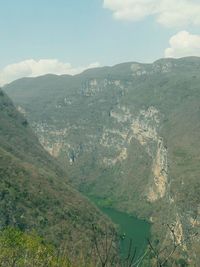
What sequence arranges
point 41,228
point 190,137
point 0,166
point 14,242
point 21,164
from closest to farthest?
point 14,242 < point 41,228 < point 0,166 < point 21,164 < point 190,137

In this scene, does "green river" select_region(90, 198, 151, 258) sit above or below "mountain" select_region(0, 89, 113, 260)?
below

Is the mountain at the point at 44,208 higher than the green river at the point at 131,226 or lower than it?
higher

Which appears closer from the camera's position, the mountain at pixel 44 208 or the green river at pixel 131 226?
the mountain at pixel 44 208

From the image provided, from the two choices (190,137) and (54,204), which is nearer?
(54,204)

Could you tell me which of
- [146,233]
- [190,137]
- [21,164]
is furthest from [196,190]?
[21,164]

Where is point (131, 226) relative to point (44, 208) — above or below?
below

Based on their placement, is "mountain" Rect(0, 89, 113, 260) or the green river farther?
the green river

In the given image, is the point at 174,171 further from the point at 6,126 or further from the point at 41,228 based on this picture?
the point at 41,228

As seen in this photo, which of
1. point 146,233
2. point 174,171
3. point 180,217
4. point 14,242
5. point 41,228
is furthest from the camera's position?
point 174,171

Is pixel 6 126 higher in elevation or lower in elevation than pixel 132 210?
higher

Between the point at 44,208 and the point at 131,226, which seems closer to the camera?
the point at 44,208

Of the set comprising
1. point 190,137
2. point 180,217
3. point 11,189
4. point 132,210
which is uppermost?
point 11,189
